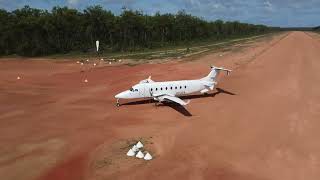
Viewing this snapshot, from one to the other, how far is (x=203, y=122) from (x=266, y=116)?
209 inches

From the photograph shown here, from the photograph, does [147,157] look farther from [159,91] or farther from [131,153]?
[159,91]

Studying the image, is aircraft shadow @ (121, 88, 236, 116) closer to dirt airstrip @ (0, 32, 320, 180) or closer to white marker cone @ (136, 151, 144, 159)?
dirt airstrip @ (0, 32, 320, 180)

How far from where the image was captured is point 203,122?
30625mm

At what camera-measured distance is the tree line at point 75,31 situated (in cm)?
8556

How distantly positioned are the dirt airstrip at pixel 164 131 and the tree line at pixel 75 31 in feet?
124

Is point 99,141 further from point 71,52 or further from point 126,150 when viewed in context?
point 71,52

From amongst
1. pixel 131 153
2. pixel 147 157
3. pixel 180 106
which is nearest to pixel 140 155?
pixel 147 157

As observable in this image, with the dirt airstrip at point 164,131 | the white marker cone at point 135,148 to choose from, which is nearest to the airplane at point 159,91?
the dirt airstrip at point 164,131

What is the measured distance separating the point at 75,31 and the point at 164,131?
67238 mm

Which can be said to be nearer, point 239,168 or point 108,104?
point 239,168

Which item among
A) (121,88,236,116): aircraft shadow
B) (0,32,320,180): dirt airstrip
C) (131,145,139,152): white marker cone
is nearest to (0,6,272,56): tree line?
(0,32,320,180): dirt airstrip

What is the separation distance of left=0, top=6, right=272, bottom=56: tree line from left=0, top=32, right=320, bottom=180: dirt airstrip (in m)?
37.9

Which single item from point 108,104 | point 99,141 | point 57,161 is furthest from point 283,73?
point 57,161

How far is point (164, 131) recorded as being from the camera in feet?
93.8
